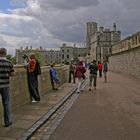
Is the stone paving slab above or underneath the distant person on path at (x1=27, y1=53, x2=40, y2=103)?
underneath

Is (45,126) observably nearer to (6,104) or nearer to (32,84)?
(6,104)

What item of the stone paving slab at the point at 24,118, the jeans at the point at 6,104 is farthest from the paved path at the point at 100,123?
the jeans at the point at 6,104

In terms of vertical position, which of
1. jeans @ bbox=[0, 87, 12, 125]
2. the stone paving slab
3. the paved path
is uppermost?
jeans @ bbox=[0, 87, 12, 125]

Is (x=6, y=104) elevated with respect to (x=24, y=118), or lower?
elevated

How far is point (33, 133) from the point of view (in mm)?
9164

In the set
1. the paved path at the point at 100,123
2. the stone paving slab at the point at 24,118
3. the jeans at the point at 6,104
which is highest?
the jeans at the point at 6,104

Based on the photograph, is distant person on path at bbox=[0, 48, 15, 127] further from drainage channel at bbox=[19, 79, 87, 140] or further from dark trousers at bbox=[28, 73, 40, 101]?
dark trousers at bbox=[28, 73, 40, 101]

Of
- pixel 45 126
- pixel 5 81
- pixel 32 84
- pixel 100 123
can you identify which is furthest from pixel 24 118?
pixel 32 84

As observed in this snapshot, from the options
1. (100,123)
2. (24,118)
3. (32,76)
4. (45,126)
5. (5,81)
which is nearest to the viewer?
(5,81)

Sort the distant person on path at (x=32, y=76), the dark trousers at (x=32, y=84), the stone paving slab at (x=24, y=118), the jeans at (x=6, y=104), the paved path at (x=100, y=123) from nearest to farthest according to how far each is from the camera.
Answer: the stone paving slab at (x=24, y=118) < the paved path at (x=100, y=123) < the jeans at (x=6, y=104) < the distant person on path at (x=32, y=76) < the dark trousers at (x=32, y=84)

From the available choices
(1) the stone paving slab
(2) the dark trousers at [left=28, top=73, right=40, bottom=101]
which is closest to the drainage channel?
(1) the stone paving slab

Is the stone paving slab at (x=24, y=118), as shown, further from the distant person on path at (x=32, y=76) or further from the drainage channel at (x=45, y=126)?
the distant person on path at (x=32, y=76)

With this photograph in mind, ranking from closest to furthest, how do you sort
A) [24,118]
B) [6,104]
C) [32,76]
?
[6,104], [24,118], [32,76]

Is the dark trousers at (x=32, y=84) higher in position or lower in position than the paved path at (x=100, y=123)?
higher
